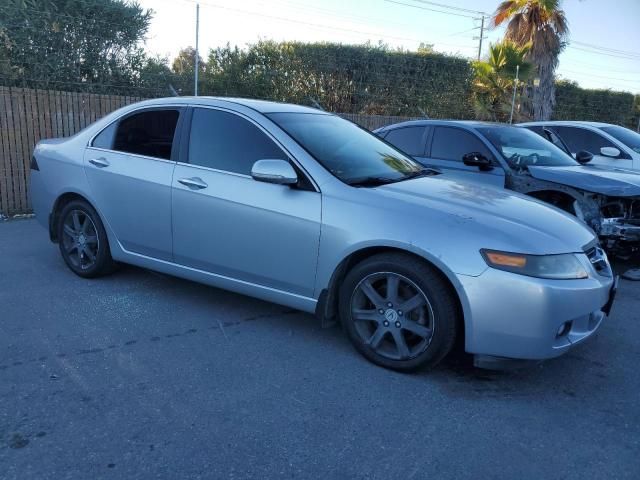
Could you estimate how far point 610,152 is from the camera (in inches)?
317

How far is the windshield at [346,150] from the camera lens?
3926 millimetres

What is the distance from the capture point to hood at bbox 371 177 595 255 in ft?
10.6

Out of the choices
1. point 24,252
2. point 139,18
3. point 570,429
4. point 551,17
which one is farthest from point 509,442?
point 551,17

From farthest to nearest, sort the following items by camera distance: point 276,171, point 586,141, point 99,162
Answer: point 586,141, point 99,162, point 276,171

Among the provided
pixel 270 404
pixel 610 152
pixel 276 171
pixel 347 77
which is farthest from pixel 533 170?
pixel 347 77

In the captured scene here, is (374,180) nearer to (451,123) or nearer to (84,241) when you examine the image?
(84,241)

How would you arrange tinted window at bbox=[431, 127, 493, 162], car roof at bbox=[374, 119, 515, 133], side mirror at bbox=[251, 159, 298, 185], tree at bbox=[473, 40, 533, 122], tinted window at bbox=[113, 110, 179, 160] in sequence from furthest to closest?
tree at bbox=[473, 40, 533, 122] < car roof at bbox=[374, 119, 515, 133] < tinted window at bbox=[431, 127, 493, 162] < tinted window at bbox=[113, 110, 179, 160] < side mirror at bbox=[251, 159, 298, 185]

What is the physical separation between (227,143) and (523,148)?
156 inches

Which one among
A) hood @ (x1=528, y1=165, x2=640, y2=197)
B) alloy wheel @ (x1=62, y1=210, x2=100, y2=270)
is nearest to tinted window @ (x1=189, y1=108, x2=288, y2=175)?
alloy wheel @ (x1=62, y1=210, x2=100, y2=270)

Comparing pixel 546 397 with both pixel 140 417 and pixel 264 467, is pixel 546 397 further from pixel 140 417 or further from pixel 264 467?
pixel 140 417

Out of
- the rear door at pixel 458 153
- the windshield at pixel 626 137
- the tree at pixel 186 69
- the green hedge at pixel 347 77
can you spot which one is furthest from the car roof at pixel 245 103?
the green hedge at pixel 347 77

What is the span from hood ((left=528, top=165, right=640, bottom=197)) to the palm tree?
1304cm

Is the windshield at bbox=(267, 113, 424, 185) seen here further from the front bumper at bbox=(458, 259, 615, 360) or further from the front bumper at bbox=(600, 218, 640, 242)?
the front bumper at bbox=(600, 218, 640, 242)

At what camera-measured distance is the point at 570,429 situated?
2.96 metres
